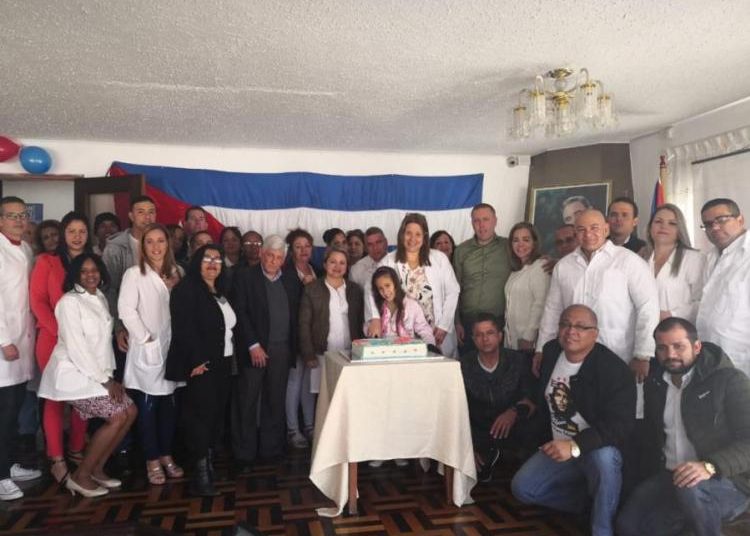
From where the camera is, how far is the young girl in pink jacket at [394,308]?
11.5 feet

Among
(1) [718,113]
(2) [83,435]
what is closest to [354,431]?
(2) [83,435]

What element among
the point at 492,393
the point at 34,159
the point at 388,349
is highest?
the point at 34,159

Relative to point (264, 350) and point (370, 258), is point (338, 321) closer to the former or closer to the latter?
point (264, 350)

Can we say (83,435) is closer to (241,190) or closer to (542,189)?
(241,190)

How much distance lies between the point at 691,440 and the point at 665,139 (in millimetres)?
3692

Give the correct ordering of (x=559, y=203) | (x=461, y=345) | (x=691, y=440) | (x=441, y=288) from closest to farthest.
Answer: (x=691, y=440)
(x=441, y=288)
(x=461, y=345)
(x=559, y=203)

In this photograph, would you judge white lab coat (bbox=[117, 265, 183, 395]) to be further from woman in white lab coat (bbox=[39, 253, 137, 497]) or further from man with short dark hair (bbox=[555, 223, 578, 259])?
man with short dark hair (bbox=[555, 223, 578, 259])

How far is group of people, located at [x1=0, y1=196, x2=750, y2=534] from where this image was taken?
254 cm

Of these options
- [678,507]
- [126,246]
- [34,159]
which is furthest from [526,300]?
[34,159]

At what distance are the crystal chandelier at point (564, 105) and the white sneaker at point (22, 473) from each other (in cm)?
359

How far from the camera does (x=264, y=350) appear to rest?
12.1 feet

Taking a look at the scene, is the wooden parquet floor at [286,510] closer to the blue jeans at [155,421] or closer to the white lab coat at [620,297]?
the blue jeans at [155,421]

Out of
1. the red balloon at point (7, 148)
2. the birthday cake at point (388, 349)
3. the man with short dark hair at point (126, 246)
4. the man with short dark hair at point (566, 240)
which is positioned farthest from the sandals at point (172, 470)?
the red balloon at point (7, 148)

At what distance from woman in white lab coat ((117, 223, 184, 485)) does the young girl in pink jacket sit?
121 centimetres
